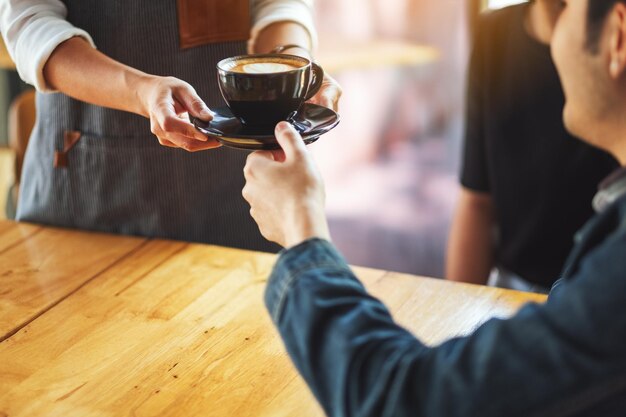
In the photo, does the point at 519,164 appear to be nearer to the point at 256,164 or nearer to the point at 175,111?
the point at 175,111

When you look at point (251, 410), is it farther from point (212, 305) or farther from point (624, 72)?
point (624, 72)

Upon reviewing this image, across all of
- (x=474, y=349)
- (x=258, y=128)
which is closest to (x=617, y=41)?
(x=474, y=349)

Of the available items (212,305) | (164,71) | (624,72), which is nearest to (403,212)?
(164,71)

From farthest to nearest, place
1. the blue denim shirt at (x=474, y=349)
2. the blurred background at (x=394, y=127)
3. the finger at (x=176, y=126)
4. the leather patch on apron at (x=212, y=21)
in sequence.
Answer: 1. the blurred background at (x=394, y=127)
2. the leather patch on apron at (x=212, y=21)
3. the finger at (x=176, y=126)
4. the blue denim shirt at (x=474, y=349)

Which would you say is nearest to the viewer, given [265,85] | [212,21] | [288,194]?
[288,194]

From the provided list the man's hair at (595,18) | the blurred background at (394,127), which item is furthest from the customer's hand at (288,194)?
the blurred background at (394,127)

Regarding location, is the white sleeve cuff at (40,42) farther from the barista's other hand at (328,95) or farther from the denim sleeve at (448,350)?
the denim sleeve at (448,350)

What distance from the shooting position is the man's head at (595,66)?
2.63ft

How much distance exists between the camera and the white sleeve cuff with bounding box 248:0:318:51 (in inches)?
65.9

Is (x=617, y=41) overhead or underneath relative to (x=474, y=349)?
overhead

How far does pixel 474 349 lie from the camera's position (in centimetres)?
77

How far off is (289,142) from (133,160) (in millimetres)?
681

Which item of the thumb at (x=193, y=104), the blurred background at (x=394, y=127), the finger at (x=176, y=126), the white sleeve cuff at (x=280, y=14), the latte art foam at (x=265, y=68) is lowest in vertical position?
the blurred background at (x=394, y=127)

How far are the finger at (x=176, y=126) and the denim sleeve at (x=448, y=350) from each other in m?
0.43
